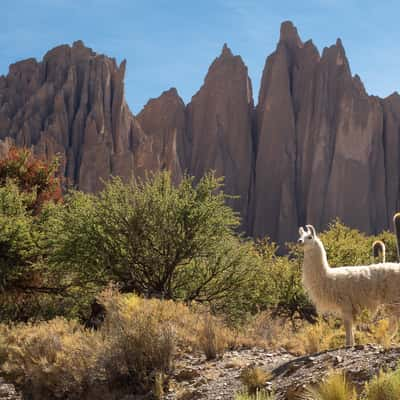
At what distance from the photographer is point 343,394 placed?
7949 mm

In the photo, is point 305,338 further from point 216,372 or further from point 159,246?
point 159,246

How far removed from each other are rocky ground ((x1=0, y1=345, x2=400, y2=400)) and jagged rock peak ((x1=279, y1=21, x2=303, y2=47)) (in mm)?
85137

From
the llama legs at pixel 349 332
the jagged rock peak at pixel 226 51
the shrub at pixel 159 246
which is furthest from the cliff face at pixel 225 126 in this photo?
the llama legs at pixel 349 332

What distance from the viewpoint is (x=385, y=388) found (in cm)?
770

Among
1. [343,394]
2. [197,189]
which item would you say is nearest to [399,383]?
[343,394]

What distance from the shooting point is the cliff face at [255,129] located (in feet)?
258

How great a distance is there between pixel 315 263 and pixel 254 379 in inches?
103

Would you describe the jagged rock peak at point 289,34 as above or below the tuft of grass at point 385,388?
above

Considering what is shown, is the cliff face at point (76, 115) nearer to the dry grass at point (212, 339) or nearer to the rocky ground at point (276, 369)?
the dry grass at point (212, 339)

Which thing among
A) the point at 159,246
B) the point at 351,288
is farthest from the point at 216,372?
the point at 159,246

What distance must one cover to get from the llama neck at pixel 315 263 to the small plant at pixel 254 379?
7.05 ft

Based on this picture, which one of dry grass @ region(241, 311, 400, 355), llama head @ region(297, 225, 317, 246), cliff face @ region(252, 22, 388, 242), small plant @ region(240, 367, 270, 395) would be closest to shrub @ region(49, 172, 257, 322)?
dry grass @ region(241, 311, 400, 355)

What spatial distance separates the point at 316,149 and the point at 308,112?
6497mm

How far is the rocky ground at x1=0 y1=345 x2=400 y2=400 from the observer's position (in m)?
9.48
